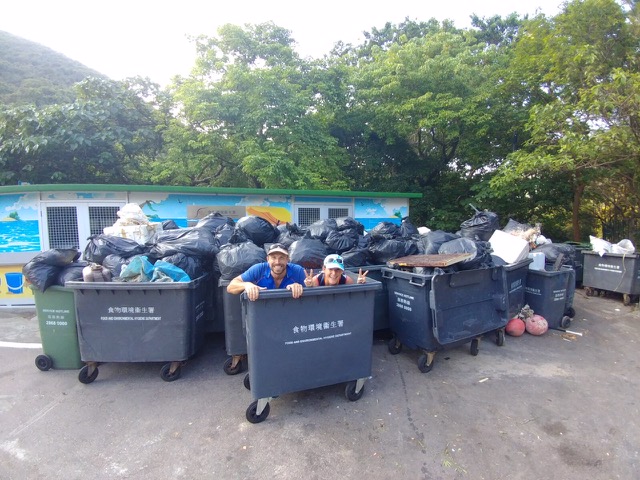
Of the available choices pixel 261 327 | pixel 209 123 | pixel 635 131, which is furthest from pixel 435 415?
pixel 209 123

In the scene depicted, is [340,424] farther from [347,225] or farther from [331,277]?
[347,225]

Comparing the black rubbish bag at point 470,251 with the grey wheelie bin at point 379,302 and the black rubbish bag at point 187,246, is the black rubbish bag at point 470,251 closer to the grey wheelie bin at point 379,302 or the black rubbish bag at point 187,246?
the grey wheelie bin at point 379,302

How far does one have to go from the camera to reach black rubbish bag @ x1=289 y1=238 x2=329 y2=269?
13.0 feet

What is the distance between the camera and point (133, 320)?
317 cm

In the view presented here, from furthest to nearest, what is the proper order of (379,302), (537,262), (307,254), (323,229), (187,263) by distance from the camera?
(537,262) → (323,229) → (379,302) → (307,254) → (187,263)

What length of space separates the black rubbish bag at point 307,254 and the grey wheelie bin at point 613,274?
18.8 feet

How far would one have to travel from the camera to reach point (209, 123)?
10617 mm

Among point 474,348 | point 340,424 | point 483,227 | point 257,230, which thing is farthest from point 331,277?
point 483,227

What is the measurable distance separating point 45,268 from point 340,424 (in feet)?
10.4

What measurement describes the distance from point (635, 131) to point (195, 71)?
1213 cm

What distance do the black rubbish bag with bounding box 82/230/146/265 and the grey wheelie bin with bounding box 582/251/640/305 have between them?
25.5 ft

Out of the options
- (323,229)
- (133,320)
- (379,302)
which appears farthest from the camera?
(323,229)

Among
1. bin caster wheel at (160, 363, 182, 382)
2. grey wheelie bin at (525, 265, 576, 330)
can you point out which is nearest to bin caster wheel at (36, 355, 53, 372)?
bin caster wheel at (160, 363, 182, 382)

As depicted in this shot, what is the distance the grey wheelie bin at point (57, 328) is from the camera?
3404mm
